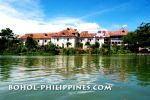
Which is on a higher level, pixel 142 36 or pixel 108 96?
pixel 142 36

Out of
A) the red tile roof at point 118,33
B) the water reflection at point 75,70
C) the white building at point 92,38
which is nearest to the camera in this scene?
the water reflection at point 75,70

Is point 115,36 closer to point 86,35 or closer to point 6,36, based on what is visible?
point 86,35

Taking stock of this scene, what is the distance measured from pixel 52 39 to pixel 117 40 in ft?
78.0

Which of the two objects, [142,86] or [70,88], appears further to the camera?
[142,86]

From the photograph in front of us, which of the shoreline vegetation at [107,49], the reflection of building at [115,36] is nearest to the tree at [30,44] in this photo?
the shoreline vegetation at [107,49]

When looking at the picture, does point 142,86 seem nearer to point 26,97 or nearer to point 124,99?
point 124,99

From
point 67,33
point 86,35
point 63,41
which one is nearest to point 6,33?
point 63,41

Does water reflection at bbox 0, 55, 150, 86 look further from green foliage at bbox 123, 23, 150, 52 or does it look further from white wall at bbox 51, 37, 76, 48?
white wall at bbox 51, 37, 76, 48

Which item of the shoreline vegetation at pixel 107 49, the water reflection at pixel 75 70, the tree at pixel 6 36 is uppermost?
the tree at pixel 6 36

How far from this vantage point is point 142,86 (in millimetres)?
13648

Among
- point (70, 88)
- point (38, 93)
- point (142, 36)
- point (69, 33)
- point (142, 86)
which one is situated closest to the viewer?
point (38, 93)

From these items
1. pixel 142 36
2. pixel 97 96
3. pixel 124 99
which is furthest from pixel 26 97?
pixel 142 36

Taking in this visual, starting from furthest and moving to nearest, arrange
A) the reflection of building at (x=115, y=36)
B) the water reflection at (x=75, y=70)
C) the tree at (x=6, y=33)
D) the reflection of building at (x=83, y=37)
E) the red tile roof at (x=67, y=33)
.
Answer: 1. the tree at (x=6, y=33)
2. the reflection of building at (x=115, y=36)
3. the reflection of building at (x=83, y=37)
4. the red tile roof at (x=67, y=33)
5. the water reflection at (x=75, y=70)

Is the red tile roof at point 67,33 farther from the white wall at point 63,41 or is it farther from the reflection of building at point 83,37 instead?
the white wall at point 63,41
